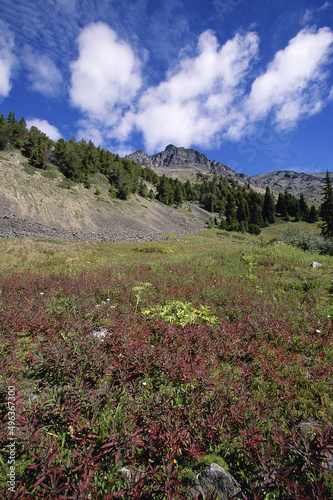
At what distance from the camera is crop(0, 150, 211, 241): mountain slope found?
30391mm

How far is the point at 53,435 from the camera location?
2.63 metres

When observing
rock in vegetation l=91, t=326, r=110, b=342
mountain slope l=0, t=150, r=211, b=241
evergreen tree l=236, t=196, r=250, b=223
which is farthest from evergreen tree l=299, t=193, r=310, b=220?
rock in vegetation l=91, t=326, r=110, b=342

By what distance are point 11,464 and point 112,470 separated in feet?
3.86

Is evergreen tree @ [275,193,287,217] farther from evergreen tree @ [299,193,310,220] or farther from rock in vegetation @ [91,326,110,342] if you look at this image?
rock in vegetation @ [91,326,110,342]

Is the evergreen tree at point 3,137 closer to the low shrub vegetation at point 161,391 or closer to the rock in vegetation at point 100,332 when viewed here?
the low shrub vegetation at point 161,391

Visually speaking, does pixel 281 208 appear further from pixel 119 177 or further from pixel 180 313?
→ pixel 180 313

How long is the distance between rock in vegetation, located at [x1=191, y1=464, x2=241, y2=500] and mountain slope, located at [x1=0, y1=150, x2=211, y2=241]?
29354mm

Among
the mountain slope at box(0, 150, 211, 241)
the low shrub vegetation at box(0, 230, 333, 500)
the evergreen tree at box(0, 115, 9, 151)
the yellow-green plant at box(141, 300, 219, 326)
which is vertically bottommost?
the low shrub vegetation at box(0, 230, 333, 500)

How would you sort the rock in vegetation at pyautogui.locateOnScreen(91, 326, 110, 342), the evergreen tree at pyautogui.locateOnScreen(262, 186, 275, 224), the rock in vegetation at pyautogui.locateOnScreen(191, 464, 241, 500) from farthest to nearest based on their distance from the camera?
the evergreen tree at pyautogui.locateOnScreen(262, 186, 275, 224)
the rock in vegetation at pyautogui.locateOnScreen(91, 326, 110, 342)
the rock in vegetation at pyautogui.locateOnScreen(191, 464, 241, 500)

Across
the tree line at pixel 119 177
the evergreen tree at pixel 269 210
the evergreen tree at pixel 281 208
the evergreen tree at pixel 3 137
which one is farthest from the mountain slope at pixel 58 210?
the evergreen tree at pixel 281 208

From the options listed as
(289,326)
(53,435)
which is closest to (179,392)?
(53,435)

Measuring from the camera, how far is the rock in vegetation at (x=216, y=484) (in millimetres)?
2201

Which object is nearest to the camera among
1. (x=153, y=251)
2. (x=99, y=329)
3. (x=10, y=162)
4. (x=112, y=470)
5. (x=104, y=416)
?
(x=112, y=470)

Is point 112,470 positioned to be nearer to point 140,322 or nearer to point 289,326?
point 140,322
